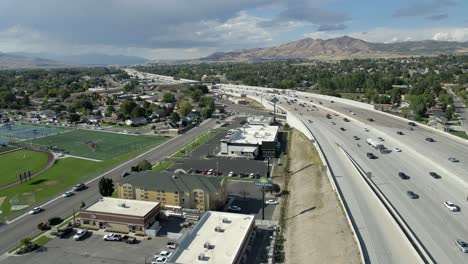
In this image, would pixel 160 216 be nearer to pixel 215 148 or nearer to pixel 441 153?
pixel 215 148

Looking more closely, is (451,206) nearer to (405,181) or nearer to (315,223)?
(405,181)

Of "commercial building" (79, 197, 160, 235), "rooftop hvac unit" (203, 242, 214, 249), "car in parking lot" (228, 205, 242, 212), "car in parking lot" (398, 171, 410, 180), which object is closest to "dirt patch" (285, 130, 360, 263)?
"car in parking lot" (228, 205, 242, 212)

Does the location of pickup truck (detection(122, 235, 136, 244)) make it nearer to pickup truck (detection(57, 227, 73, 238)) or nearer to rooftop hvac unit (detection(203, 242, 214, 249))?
pickup truck (detection(57, 227, 73, 238))

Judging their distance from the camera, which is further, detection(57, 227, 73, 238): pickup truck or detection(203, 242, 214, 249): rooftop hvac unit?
detection(57, 227, 73, 238): pickup truck

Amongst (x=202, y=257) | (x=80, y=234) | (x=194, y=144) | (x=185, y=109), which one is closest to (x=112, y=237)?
(x=80, y=234)

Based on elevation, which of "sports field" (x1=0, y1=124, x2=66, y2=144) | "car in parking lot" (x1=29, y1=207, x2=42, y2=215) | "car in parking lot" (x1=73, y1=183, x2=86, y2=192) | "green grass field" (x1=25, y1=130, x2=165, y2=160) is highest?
"sports field" (x1=0, y1=124, x2=66, y2=144)
